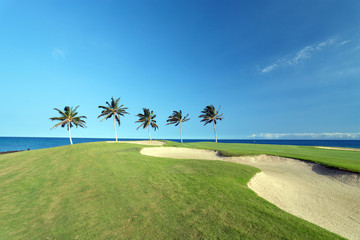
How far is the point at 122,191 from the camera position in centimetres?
812

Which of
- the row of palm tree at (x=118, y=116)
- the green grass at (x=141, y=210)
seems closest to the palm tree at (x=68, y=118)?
the row of palm tree at (x=118, y=116)

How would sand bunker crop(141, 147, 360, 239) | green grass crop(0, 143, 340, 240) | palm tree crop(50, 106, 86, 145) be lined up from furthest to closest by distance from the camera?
palm tree crop(50, 106, 86, 145) < sand bunker crop(141, 147, 360, 239) < green grass crop(0, 143, 340, 240)

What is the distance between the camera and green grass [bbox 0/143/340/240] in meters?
4.82

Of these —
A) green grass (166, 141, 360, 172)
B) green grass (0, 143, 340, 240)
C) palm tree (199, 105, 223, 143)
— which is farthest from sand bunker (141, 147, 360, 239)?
palm tree (199, 105, 223, 143)

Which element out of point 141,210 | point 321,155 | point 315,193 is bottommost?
point 315,193

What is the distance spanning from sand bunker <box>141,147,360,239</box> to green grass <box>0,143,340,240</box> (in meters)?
2.28

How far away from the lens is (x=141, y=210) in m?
6.20

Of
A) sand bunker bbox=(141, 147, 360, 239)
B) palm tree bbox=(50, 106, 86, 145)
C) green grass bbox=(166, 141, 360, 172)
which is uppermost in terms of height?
palm tree bbox=(50, 106, 86, 145)

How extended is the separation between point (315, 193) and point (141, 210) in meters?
13.0

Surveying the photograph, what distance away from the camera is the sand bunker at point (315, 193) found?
726 centimetres

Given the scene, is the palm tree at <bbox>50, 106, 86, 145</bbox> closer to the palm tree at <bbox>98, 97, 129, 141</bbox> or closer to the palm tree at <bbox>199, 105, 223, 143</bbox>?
the palm tree at <bbox>98, 97, 129, 141</bbox>

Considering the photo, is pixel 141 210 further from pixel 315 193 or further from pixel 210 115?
pixel 210 115

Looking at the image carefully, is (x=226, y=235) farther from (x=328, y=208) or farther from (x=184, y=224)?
(x=328, y=208)

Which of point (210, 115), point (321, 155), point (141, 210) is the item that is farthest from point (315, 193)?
point (210, 115)
